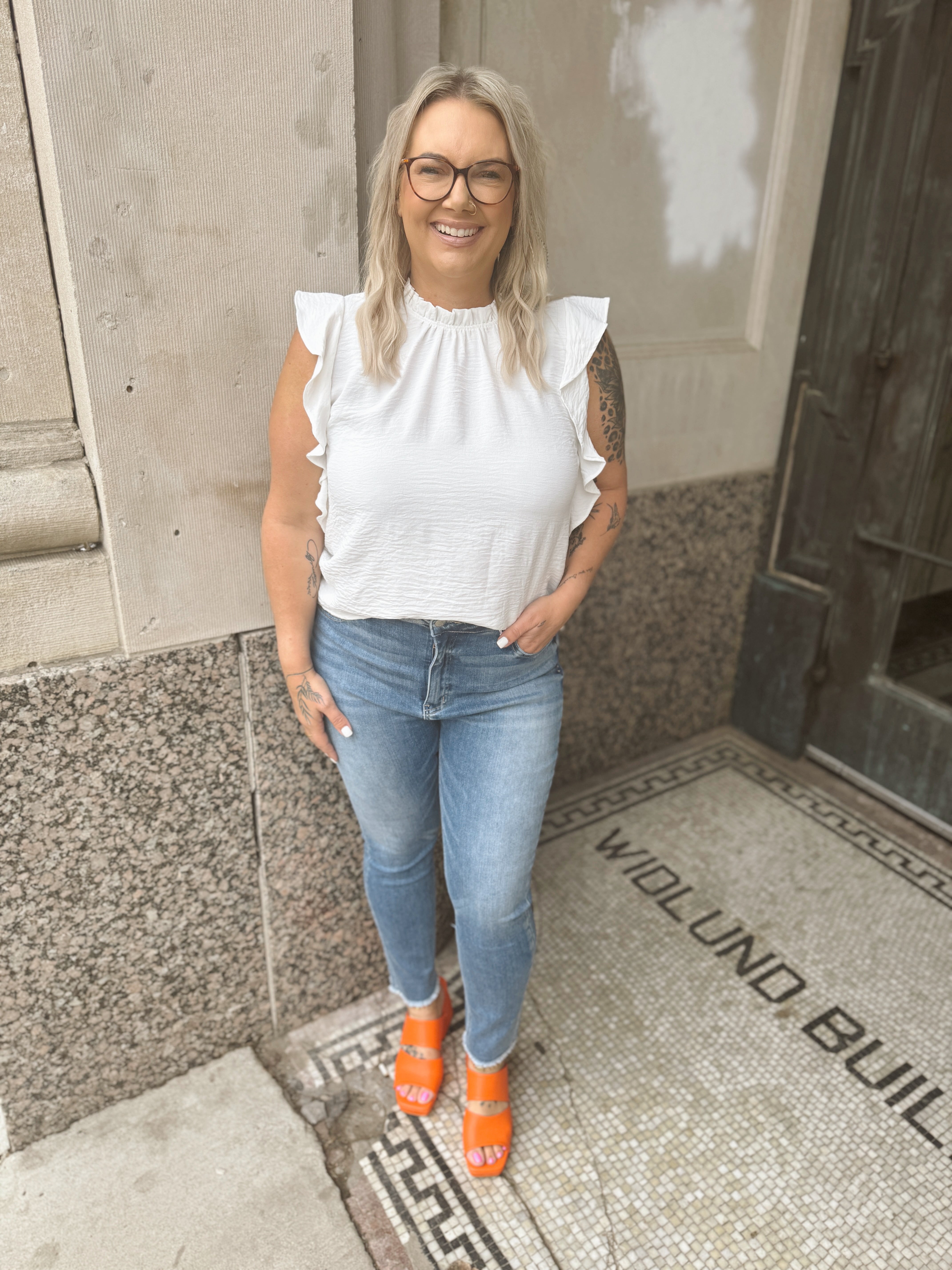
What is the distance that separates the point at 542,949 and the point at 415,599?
4.20 ft

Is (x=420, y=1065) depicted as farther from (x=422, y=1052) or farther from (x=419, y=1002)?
(x=419, y=1002)

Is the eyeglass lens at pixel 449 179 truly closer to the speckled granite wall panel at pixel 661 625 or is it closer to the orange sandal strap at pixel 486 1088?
the speckled granite wall panel at pixel 661 625

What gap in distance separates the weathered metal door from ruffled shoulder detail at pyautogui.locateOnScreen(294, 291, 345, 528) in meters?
1.90

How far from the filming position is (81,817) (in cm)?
173

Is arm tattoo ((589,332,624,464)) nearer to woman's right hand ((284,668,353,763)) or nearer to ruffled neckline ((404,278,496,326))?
ruffled neckline ((404,278,496,326))

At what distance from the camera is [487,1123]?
6.12ft

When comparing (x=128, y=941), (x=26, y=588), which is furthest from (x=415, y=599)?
(x=128, y=941)

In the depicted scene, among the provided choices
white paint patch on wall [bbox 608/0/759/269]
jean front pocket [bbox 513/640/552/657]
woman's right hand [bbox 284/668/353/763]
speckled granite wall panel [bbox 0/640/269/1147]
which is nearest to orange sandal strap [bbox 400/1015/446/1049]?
speckled granite wall panel [bbox 0/640/269/1147]

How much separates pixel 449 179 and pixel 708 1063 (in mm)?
1961

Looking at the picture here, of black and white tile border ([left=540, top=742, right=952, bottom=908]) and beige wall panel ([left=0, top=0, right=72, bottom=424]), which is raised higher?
beige wall panel ([left=0, top=0, right=72, bottom=424])

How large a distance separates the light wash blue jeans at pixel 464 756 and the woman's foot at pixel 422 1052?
0.85ft

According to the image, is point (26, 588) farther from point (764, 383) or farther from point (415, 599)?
point (764, 383)

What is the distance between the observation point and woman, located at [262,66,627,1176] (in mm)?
1438

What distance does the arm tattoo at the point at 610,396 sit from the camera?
1.60 m
